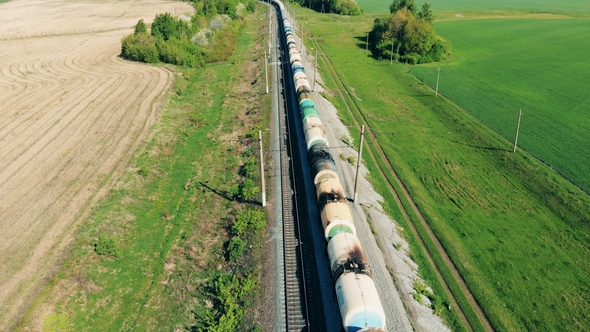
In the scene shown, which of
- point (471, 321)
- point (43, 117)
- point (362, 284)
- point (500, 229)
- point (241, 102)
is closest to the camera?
point (362, 284)

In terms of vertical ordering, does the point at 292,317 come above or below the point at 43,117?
below

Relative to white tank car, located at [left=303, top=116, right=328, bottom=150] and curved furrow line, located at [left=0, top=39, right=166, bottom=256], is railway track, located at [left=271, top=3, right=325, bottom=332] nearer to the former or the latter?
white tank car, located at [left=303, top=116, right=328, bottom=150]

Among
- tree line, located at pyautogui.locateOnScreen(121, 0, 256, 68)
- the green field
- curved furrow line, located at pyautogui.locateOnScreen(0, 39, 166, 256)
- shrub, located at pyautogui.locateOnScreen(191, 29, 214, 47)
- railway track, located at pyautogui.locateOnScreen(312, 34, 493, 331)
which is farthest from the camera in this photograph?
the green field

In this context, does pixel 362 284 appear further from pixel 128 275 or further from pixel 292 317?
pixel 128 275

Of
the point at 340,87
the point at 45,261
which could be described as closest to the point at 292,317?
the point at 45,261

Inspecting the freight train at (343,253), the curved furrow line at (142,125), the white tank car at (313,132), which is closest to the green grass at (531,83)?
the white tank car at (313,132)

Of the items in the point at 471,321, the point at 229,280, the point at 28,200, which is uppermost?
the point at 28,200

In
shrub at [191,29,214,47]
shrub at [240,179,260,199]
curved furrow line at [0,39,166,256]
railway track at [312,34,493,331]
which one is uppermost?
shrub at [191,29,214,47]

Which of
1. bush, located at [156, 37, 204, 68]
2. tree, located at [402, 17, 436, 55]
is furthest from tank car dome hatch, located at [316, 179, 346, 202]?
tree, located at [402, 17, 436, 55]
